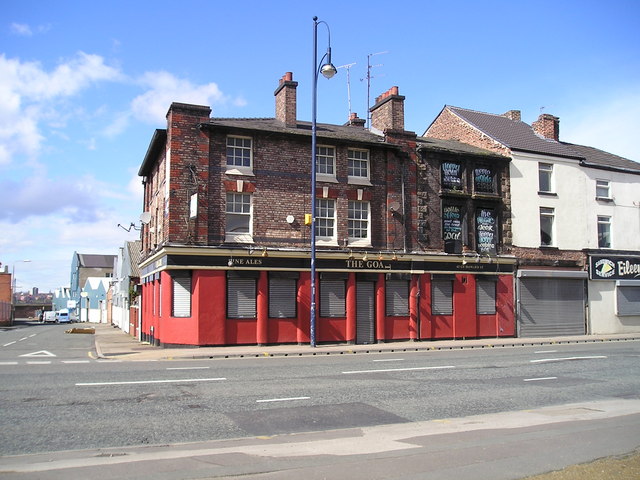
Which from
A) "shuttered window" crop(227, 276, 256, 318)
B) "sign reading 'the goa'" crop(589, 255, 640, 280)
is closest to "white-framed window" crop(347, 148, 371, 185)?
"shuttered window" crop(227, 276, 256, 318)

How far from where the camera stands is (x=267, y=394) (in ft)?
38.5

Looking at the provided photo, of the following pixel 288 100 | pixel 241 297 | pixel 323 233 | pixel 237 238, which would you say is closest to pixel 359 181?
pixel 323 233

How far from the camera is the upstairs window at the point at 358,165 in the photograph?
26.0m

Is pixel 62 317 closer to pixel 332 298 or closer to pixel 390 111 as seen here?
pixel 332 298

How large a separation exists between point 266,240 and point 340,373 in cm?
986

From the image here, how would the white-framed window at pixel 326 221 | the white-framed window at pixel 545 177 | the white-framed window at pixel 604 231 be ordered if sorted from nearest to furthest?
the white-framed window at pixel 326 221, the white-framed window at pixel 545 177, the white-framed window at pixel 604 231

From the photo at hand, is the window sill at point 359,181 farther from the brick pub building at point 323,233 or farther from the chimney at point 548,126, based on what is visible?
the chimney at point 548,126

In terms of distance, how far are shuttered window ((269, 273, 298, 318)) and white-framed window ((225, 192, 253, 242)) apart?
199 cm

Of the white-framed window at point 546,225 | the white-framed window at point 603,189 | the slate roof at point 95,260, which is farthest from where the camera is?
the slate roof at point 95,260

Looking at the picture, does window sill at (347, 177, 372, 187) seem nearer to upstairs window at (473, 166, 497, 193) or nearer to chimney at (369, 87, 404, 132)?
chimney at (369, 87, 404, 132)

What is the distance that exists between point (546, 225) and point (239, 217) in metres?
16.7

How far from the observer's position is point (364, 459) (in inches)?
280

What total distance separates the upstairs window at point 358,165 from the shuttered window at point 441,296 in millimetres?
5768

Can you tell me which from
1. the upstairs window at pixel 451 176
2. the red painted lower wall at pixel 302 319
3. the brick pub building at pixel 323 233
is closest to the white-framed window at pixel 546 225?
the brick pub building at pixel 323 233
